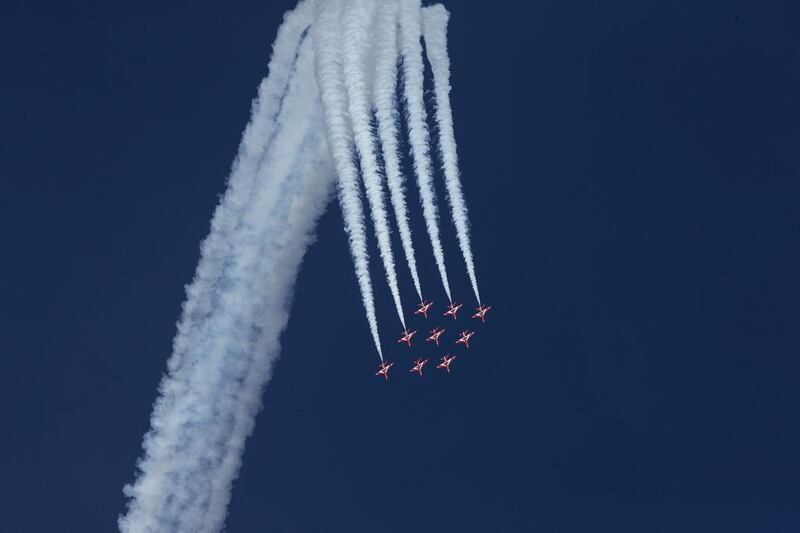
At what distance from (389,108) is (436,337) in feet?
54.7

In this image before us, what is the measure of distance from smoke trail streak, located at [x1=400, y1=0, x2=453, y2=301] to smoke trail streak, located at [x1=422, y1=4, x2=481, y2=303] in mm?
1499

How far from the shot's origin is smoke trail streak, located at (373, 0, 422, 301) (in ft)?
197

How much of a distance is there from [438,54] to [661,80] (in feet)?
57.1

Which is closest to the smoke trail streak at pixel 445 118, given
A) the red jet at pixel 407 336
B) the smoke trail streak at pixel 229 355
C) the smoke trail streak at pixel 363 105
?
the red jet at pixel 407 336

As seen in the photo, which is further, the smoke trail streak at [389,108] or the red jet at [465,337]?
the red jet at [465,337]

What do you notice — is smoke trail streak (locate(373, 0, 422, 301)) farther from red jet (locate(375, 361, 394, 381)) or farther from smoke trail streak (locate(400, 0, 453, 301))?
red jet (locate(375, 361, 394, 381))

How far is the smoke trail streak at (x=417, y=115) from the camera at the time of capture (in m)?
61.1

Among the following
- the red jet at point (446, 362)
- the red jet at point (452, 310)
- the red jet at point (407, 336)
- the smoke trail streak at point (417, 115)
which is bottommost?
the red jet at point (446, 362)

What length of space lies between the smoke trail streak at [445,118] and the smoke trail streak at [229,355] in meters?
8.63

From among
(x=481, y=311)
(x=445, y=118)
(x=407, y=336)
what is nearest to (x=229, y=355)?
(x=407, y=336)

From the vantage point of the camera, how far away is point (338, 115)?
60031 mm

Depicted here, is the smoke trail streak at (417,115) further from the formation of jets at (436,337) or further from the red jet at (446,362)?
the red jet at (446,362)

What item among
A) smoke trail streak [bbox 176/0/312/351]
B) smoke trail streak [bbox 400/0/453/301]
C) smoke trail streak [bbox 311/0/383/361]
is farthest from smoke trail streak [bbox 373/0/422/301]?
smoke trail streak [bbox 176/0/312/351]

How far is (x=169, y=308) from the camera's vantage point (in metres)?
66.4
